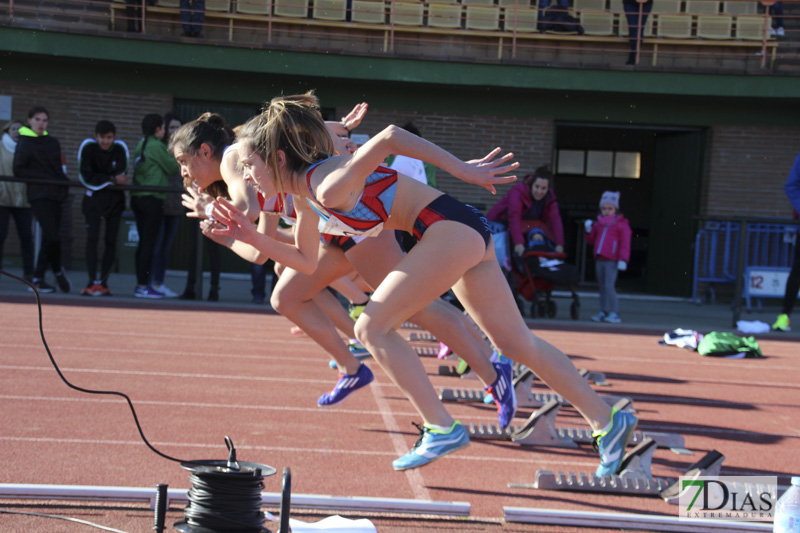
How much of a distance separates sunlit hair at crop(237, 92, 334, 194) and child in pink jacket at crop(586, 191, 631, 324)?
320 inches

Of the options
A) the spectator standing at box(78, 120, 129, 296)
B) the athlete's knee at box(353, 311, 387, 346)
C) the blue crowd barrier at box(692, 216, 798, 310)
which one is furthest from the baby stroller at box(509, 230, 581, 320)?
the athlete's knee at box(353, 311, 387, 346)

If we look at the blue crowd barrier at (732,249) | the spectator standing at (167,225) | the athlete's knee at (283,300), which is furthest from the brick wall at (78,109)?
the athlete's knee at (283,300)

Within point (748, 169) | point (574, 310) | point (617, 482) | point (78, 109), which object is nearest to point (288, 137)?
point (617, 482)

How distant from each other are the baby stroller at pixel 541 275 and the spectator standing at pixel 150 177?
4643mm

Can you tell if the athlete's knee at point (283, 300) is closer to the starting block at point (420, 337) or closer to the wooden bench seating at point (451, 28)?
the starting block at point (420, 337)

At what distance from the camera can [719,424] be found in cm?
552

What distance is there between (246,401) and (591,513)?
281 centimetres

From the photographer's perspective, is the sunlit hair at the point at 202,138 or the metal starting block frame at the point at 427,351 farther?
the metal starting block frame at the point at 427,351

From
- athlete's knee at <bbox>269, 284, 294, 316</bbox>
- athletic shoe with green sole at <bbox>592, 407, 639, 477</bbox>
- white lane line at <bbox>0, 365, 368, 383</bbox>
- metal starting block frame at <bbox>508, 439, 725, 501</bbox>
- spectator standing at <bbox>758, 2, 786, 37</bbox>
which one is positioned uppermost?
spectator standing at <bbox>758, 2, 786, 37</bbox>

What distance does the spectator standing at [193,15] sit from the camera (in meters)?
15.5

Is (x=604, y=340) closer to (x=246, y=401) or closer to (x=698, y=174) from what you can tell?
(x=246, y=401)

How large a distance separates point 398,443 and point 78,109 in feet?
43.1

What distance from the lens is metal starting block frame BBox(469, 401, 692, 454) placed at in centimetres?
467

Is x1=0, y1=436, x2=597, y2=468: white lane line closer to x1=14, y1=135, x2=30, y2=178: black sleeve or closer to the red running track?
the red running track
